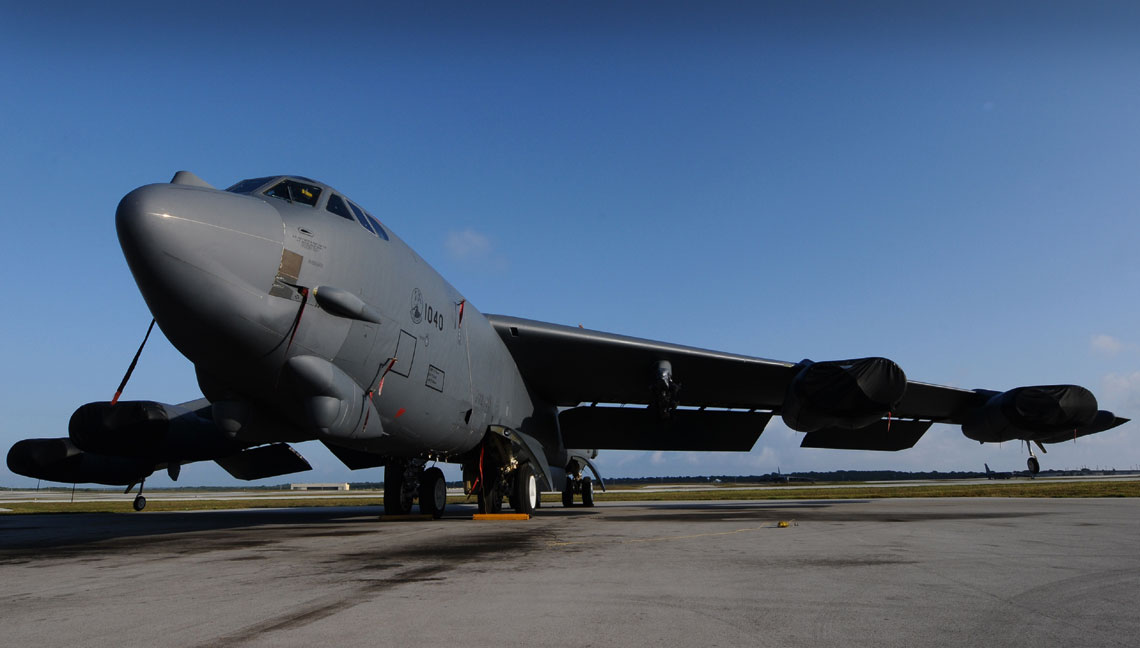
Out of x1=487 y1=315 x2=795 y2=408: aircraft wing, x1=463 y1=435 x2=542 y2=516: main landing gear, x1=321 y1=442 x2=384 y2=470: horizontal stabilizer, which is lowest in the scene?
x1=463 y1=435 x2=542 y2=516: main landing gear

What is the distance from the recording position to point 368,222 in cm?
952

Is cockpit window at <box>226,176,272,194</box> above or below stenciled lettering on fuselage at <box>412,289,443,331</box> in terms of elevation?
above

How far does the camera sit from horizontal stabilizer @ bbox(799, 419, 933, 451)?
17.5m

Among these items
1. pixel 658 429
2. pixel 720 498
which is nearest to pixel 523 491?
pixel 658 429

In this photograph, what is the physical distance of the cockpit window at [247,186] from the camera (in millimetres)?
8250

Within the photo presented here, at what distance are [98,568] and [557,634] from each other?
4.96 meters

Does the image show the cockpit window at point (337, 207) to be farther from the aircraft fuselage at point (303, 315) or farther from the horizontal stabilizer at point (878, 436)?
the horizontal stabilizer at point (878, 436)

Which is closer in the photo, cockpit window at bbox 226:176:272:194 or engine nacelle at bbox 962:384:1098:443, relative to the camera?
cockpit window at bbox 226:176:272:194

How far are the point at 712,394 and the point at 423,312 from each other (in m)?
8.92

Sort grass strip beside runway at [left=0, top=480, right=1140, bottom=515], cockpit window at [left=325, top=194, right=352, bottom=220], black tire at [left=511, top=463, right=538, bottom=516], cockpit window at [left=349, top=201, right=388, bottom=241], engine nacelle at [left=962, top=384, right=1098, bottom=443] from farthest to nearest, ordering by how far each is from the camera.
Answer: grass strip beside runway at [left=0, top=480, right=1140, bottom=515]
engine nacelle at [left=962, top=384, right=1098, bottom=443]
black tire at [left=511, top=463, right=538, bottom=516]
cockpit window at [left=349, top=201, right=388, bottom=241]
cockpit window at [left=325, top=194, right=352, bottom=220]

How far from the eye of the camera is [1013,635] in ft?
10.4

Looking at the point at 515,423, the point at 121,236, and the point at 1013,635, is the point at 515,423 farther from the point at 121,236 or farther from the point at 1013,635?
the point at 1013,635

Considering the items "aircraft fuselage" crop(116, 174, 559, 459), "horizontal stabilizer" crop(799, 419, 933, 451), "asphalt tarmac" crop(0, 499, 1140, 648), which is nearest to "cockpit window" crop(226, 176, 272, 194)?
"aircraft fuselage" crop(116, 174, 559, 459)

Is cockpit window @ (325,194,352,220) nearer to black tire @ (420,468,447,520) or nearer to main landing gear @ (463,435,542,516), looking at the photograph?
main landing gear @ (463,435,542,516)
